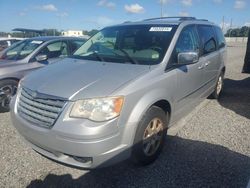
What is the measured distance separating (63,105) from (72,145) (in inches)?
16.9

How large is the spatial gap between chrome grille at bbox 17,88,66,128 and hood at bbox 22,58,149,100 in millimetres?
73

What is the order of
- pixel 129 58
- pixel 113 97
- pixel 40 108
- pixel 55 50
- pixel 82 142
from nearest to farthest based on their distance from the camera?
1. pixel 82 142
2. pixel 113 97
3. pixel 40 108
4. pixel 129 58
5. pixel 55 50

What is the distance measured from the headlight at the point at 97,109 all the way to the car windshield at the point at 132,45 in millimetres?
949

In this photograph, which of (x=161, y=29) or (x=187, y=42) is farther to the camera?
(x=187, y=42)

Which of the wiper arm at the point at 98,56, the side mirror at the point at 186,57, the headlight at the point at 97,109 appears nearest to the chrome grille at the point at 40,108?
the headlight at the point at 97,109

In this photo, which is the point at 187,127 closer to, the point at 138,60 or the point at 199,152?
the point at 199,152

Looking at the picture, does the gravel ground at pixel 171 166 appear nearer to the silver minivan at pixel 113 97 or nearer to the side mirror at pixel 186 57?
the silver minivan at pixel 113 97

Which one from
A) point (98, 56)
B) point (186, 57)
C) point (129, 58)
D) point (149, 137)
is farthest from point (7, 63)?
point (186, 57)

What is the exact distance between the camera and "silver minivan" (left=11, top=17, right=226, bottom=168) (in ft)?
8.78

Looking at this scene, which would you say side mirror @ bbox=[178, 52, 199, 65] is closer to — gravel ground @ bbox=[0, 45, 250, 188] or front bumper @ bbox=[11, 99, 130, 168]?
gravel ground @ bbox=[0, 45, 250, 188]

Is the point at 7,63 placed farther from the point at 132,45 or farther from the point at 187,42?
the point at 187,42

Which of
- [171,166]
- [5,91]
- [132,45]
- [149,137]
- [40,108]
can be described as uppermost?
[132,45]

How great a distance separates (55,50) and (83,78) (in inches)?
143

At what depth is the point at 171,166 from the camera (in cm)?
335
